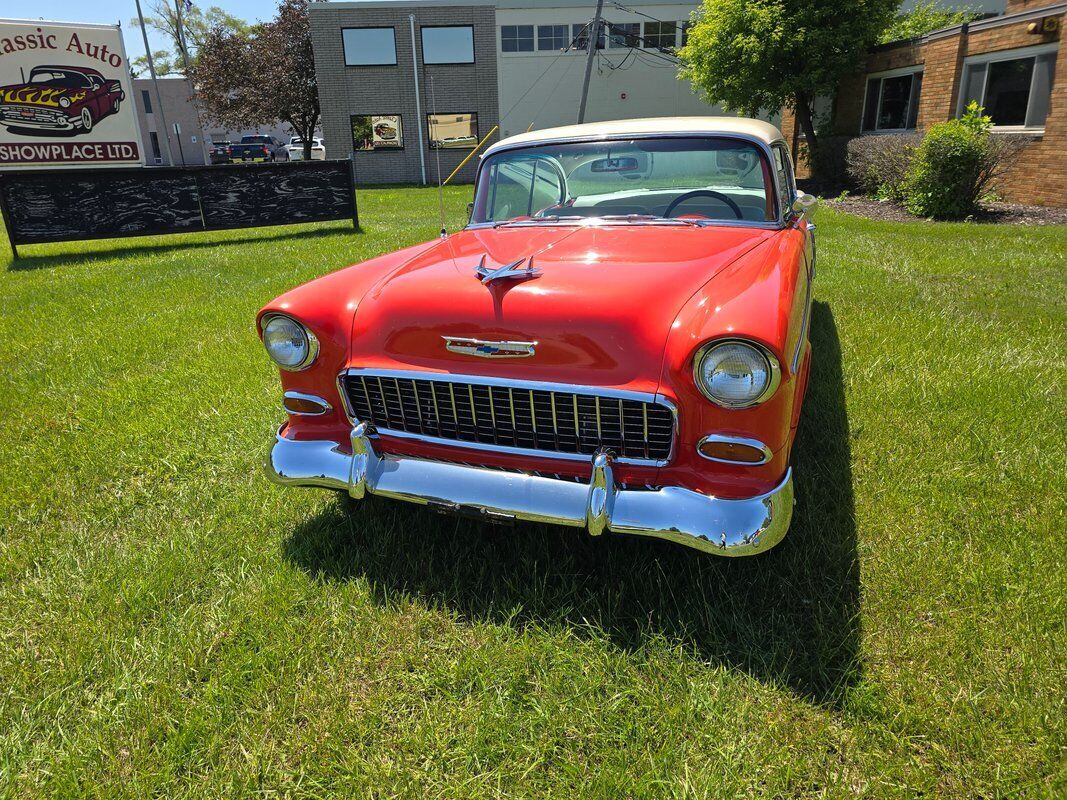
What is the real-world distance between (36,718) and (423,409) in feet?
4.85

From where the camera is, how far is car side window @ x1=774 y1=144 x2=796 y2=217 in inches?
133

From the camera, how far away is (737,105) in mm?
16484


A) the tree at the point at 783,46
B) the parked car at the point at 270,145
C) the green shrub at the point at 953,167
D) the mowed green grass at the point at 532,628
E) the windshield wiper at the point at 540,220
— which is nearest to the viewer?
the mowed green grass at the point at 532,628

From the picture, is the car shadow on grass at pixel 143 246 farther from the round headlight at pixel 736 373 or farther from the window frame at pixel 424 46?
the window frame at pixel 424 46

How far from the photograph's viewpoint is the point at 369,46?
931 inches

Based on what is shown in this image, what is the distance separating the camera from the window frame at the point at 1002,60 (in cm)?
1042

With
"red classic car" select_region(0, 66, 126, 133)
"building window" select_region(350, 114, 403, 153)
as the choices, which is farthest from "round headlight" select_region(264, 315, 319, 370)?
"building window" select_region(350, 114, 403, 153)

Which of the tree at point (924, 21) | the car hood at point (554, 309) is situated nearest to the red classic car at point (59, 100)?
the car hood at point (554, 309)

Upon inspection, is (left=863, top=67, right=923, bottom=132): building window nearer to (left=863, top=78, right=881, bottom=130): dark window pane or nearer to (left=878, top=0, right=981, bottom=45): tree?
(left=863, top=78, right=881, bottom=130): dark window pane

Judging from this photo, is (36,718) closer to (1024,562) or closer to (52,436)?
(52,436)

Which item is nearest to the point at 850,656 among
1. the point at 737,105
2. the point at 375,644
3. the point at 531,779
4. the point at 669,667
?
the point at 669,667

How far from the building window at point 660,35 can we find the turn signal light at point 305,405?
24553mm

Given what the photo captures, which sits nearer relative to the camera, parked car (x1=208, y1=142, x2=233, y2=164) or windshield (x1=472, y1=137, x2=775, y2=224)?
windshield (x1=472, y1=137, x2=775, y2=224)

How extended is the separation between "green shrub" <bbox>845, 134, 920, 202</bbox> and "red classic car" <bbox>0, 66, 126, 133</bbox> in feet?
43.1
